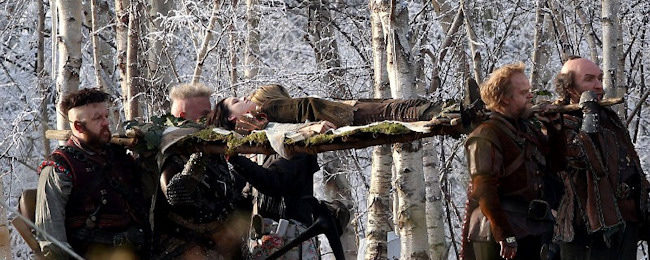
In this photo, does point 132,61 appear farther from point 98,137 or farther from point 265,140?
point 265,140

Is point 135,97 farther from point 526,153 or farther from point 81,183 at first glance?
point 526,153

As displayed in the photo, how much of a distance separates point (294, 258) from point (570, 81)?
2158mm

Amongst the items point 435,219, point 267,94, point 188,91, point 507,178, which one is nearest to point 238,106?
point 267,94

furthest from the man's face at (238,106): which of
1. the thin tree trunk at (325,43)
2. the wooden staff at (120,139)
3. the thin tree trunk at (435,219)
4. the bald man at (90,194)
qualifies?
the thin tree trunk at (325,43)

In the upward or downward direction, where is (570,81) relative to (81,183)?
upward

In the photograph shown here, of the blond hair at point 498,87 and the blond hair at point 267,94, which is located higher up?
the blond hair at point 267,94

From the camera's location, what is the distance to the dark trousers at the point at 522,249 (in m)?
7.09

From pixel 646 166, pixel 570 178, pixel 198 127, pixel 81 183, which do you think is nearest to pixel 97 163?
pixel 81 183

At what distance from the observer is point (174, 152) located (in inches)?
292

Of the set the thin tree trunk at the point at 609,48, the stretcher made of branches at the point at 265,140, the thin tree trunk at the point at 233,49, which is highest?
the thin tree trunk at the point at 233,49

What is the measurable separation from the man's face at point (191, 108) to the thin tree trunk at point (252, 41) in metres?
7.20

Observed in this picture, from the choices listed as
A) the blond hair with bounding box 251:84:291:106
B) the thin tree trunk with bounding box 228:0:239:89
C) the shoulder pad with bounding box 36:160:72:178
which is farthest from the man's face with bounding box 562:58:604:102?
the thin tree trunk with bounding box 228:0:239:89

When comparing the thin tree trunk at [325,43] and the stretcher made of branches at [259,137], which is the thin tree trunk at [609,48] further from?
the stretcher made of branches at [259,137]

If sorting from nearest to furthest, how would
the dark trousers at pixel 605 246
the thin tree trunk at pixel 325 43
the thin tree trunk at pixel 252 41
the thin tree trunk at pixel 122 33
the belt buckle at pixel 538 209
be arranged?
the belt buckle at pixel 538 209 → the dark trousers at pixel 605 246 → the thin tree trunk at pixel 122 33 → the thin tree trunk at pixel 252 41 → the thin tree trunk at pixel 325 43
